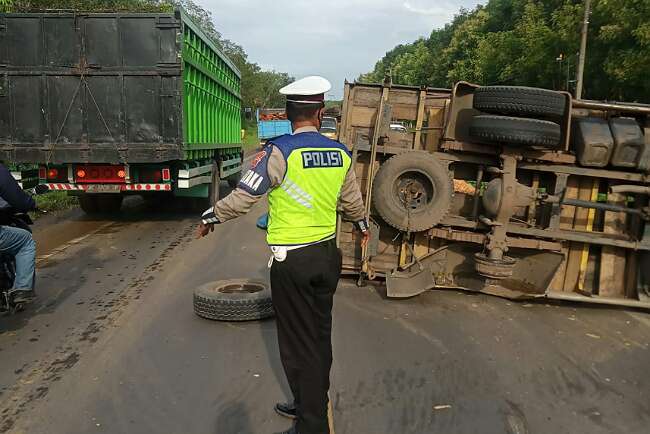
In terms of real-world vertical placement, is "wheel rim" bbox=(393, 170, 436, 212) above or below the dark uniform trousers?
above

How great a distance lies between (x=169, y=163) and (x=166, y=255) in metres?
2.15

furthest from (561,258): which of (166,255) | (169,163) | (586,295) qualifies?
(169,163)

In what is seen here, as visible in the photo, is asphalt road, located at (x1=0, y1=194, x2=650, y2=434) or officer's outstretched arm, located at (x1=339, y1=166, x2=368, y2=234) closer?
officer's outstretched arm, located at (x1=339, y1=166, x2=368, y2=234)

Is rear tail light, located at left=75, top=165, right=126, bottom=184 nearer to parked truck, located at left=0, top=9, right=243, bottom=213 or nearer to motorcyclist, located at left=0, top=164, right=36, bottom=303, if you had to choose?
parked truck, located at left=0, top=9, right=243, bottom=213

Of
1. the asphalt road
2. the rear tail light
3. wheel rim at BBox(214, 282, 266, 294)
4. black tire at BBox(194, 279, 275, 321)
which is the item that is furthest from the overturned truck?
the rear tail light

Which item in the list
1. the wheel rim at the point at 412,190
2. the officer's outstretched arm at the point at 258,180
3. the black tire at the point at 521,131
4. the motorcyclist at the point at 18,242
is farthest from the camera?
the wheel rim at the point at 412,190

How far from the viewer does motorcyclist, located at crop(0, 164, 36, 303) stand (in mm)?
4551

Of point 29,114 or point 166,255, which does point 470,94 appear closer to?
point 166,255

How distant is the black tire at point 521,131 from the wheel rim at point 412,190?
78 centimetres

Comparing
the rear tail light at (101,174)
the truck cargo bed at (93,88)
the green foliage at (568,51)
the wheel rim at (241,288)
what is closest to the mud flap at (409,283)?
the wheel rim at (241,288)

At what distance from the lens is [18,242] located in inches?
187

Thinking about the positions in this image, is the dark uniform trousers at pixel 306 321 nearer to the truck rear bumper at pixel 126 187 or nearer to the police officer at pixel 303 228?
the police officer at pixel 303 228

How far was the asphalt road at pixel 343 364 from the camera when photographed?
3.29 meters

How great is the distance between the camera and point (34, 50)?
26.2 feet
